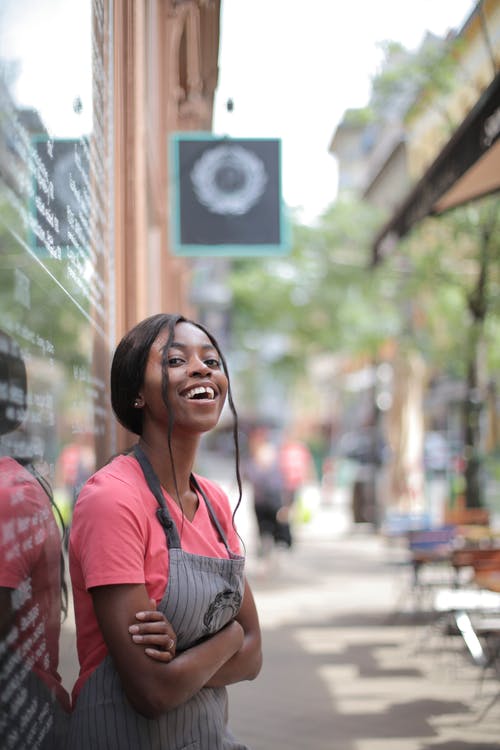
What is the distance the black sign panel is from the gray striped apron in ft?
24.4

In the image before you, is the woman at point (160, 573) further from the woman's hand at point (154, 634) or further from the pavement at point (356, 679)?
the pavement at point (356, 679)

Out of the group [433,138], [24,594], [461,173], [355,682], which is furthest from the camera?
[433,138]

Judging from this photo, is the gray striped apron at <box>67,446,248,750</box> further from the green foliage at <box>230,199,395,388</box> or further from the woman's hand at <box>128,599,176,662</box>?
the green foliage at <box>230,199,395,388</box>

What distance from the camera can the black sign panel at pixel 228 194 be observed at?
31.2ft

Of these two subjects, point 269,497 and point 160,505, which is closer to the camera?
point 160,505

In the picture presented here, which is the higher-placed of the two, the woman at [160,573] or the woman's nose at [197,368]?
the woman's nose at [197,368]

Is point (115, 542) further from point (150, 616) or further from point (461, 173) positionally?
point (461, 173)

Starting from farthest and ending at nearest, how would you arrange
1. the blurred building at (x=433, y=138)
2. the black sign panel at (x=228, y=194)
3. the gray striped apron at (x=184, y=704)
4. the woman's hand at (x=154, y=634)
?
the black sign panel at (x=228, y=194) → the blurred building at (x=433, y=138) → the gray striped apron at (x=184, y=704) → the woman's hand at (x=154, y=634)

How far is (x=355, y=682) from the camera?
715 centimetres

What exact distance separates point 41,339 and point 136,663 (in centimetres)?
65

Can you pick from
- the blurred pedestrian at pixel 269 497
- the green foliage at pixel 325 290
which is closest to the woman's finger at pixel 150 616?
the blurred pedestrian at pixel 269 497

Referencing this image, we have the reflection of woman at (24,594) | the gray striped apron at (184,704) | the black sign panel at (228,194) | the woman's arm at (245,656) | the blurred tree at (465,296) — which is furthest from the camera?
the blurred tree at (465,296)

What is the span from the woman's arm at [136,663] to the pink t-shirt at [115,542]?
3cm

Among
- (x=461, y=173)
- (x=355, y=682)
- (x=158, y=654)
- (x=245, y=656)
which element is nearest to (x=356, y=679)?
(x=355, y=682)
